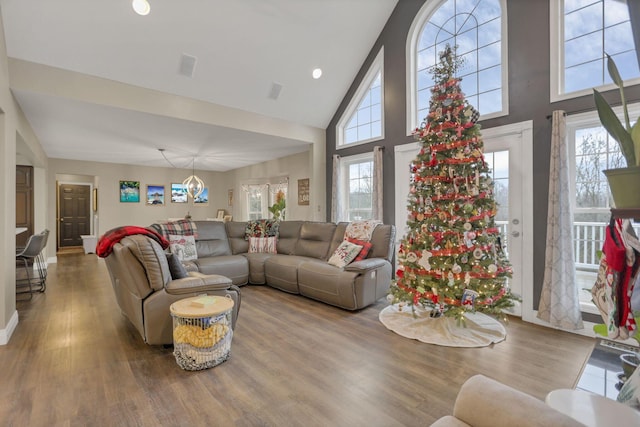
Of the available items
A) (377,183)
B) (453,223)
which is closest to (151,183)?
(377,183)

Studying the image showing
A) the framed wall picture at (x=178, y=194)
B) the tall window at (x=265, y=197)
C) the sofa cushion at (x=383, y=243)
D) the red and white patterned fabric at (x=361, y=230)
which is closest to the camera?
the sofa cushion at (x=383, y=243)

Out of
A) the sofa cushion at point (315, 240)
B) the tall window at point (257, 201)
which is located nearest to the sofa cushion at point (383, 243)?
the sofa cushion at point (315, 240)

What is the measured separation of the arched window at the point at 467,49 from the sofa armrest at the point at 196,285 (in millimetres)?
3228

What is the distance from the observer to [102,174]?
7.91 metres

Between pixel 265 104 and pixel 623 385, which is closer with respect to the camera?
pixel 623 385

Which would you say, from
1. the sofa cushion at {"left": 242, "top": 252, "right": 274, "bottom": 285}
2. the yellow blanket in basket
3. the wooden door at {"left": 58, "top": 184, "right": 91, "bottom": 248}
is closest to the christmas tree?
the yellow blanket in basket

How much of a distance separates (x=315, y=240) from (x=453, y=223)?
2.32 metres

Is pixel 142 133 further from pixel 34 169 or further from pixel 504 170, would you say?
pixel 504 170

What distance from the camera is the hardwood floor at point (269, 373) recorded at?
1782 mm

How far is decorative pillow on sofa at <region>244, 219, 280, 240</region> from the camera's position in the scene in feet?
17.3

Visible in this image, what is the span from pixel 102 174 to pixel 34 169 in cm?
157

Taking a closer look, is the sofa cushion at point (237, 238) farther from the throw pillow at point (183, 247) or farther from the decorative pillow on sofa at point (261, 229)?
the throw pillow at point (183, 247)

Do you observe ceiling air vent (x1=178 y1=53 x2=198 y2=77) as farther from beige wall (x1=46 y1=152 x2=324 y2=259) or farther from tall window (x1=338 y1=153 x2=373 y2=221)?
tall window (x1=338 y1=153 x2=373 y2=221)

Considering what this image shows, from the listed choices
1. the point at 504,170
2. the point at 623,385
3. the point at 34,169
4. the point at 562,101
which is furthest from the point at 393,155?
the point at 34,169
